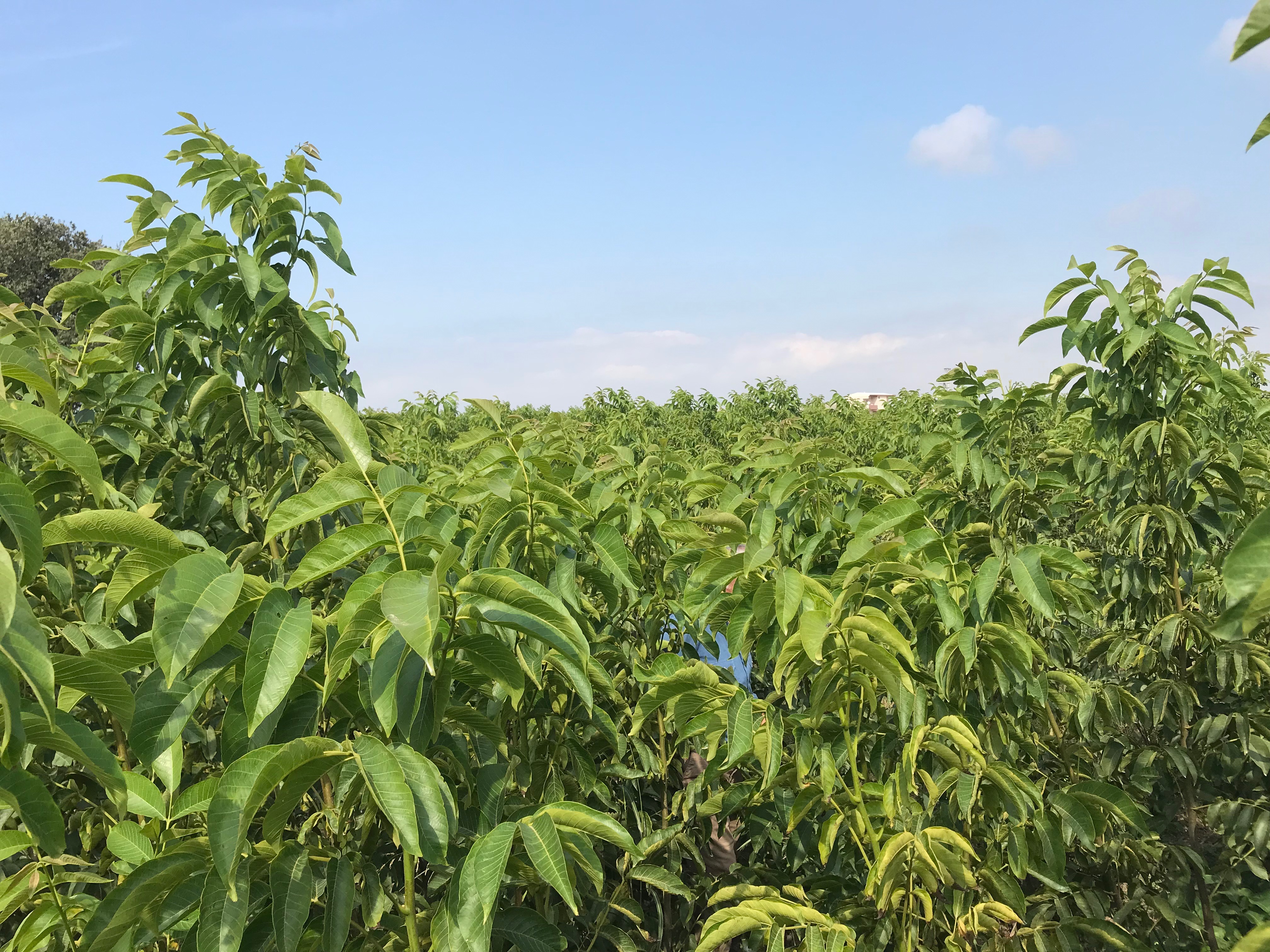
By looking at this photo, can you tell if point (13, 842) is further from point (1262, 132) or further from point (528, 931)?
point (1262, 132)

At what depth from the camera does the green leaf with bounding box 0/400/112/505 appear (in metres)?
1.09

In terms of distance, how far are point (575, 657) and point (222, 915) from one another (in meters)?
0.64

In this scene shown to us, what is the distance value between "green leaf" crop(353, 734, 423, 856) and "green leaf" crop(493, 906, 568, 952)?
1.60 ft

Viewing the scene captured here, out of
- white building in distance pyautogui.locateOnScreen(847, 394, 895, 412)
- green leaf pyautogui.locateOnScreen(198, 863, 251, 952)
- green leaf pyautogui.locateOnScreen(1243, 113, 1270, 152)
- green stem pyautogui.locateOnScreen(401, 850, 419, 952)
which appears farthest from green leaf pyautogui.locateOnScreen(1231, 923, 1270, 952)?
white building in distance pyautogui.locateOnScreen(847, 394, 895, 412)

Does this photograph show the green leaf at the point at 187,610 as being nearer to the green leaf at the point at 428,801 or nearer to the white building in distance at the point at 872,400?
the green leaf at the point at 428,801

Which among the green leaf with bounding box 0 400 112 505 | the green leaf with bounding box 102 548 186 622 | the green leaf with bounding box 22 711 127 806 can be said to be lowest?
the green leaf with bounding box 22 711 127 806

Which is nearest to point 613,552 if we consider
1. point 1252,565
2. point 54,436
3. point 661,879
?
point 661,879

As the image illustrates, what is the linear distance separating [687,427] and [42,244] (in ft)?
96.0

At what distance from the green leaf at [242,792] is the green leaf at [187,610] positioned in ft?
0.54

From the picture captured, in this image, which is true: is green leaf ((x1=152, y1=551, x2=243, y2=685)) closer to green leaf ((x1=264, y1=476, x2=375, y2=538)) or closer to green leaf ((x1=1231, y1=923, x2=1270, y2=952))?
green leaf ((x1=264, y1=476, x2=375, y2=538))

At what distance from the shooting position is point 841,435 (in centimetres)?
1049

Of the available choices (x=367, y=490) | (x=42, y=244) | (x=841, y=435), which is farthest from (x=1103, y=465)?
(x=42, y=244)

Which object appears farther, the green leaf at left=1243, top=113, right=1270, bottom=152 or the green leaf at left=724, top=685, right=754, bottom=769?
the green leaf at left=724, top=685, right=754, bottom=769

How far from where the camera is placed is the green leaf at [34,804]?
1161 mm
